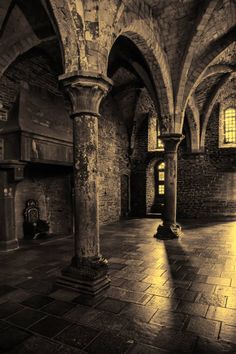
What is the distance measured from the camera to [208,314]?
2.98 metres

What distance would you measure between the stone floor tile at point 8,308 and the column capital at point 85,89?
273cm

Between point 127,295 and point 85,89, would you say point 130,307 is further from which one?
point 85,89

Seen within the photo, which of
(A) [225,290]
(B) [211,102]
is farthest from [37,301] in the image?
(B) [211,102]

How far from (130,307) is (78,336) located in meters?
0.84

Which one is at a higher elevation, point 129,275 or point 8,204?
point 8,204

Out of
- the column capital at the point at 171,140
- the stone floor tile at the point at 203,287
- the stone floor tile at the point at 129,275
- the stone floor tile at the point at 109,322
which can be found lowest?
the stone floor tile at the point at 129,275

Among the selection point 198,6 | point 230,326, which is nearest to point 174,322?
point 230,326

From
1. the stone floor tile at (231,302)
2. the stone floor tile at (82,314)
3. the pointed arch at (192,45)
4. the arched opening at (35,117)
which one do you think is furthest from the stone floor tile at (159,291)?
the pointed arch at (192,45)

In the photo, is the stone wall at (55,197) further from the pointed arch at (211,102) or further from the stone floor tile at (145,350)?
the pointed arch at (211,102)

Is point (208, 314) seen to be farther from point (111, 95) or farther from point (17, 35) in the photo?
point (111, 95)

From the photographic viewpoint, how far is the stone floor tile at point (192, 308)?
120 inches

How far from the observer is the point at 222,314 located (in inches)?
117

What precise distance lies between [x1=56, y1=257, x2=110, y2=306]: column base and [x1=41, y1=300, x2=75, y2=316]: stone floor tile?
0.58 ft

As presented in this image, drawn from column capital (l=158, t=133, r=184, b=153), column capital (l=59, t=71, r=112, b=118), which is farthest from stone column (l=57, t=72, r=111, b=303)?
column capital (l=158, t=133, r=184, b=153)
